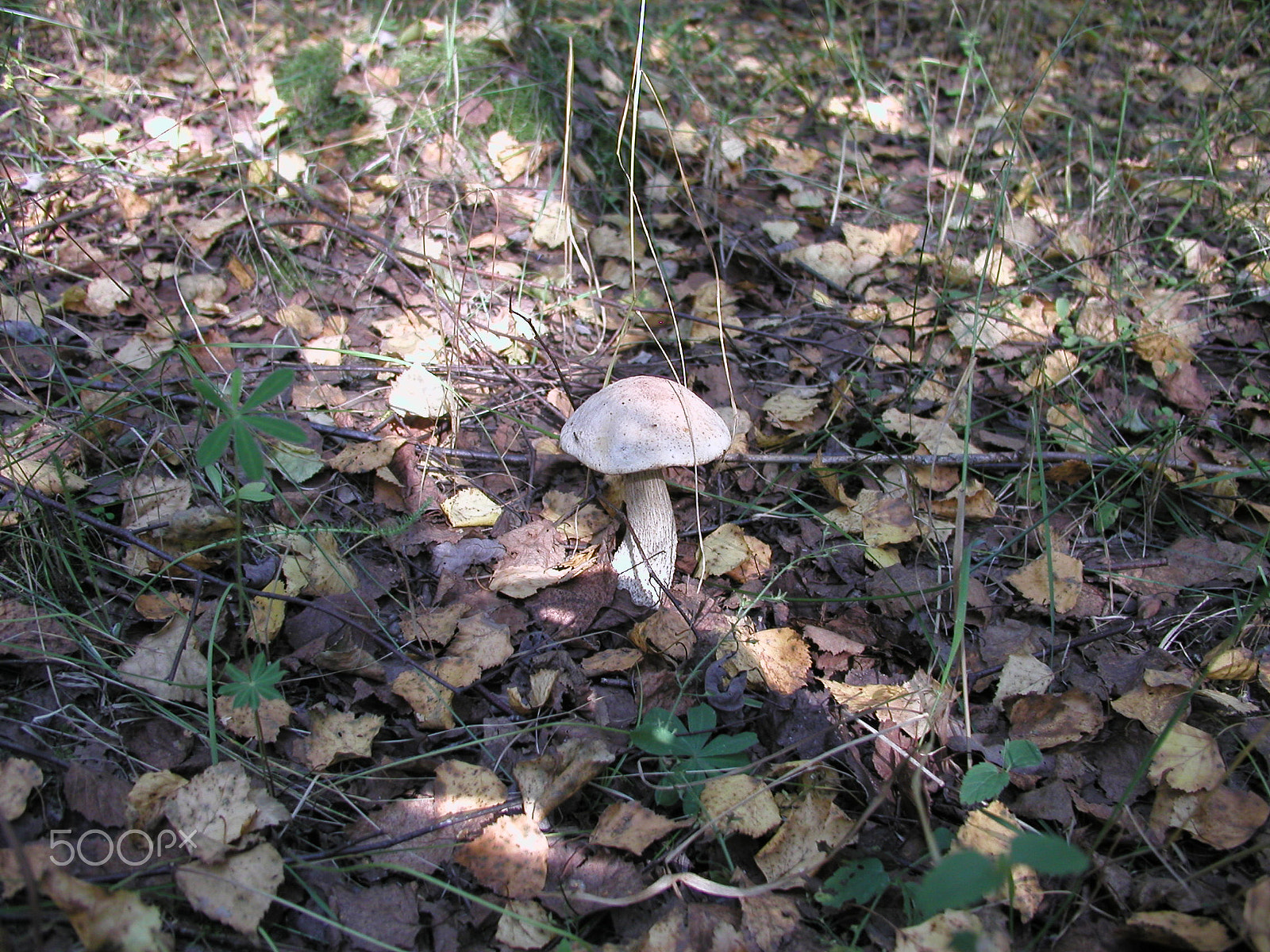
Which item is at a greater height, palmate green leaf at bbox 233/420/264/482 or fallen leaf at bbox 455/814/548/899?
palmate green leaf at bbox 233/420/264/482

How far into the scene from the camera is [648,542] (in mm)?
2324

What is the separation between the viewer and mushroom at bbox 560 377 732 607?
6.42 feet

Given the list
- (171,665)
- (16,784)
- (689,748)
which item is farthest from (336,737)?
(689,748)

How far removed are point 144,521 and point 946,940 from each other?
2.31 meters

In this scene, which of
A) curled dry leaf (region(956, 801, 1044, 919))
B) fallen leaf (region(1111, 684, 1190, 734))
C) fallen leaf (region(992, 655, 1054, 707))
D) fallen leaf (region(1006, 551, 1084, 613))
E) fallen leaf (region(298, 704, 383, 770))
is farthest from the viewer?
fallen leaf (region(1006, 551, 1084, 613))

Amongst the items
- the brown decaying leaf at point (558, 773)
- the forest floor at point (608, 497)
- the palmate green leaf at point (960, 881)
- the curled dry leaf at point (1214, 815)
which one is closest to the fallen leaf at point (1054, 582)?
the forest floor at point (608, 497)

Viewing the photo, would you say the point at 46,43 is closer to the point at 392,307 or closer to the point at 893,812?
the point at 392,307

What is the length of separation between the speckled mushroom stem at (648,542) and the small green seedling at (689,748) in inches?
19.8

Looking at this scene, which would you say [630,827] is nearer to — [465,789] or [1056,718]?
[465,789]

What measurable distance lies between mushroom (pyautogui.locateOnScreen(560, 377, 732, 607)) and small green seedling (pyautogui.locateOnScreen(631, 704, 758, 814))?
50cm

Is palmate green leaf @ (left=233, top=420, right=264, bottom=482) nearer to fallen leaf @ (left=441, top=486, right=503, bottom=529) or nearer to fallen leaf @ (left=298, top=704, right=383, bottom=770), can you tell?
fallen leaf @ (left=298, top=704, right=383, bottom=770)

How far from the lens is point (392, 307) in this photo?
10.3ft

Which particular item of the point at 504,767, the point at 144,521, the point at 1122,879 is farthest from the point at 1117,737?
the point at 144,521

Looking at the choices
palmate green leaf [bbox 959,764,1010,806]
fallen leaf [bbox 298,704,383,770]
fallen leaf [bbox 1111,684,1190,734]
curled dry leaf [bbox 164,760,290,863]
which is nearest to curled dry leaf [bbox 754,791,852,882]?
palmate green leaf [bbox 959,764,1010,806]
